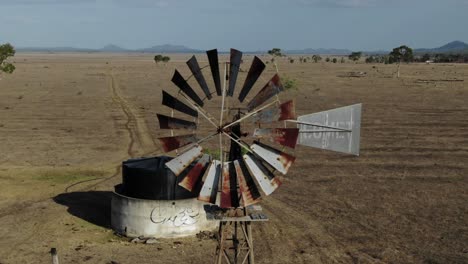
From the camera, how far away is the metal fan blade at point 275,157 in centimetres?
1352

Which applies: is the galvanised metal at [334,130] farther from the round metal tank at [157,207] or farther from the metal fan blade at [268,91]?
the round metal tank at [157,207]

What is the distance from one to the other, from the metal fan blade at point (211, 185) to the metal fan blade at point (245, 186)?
0.56m

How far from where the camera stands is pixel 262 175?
45.4ft

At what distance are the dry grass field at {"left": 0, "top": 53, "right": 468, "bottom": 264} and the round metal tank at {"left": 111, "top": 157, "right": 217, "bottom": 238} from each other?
2.11ft

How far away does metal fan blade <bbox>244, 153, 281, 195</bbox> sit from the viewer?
13.7 m

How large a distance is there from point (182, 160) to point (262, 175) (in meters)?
2.28

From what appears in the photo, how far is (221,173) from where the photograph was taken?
46.1 ft

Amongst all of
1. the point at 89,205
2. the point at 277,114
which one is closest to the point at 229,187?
the point at 277,114

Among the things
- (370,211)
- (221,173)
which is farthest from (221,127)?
(370,211)

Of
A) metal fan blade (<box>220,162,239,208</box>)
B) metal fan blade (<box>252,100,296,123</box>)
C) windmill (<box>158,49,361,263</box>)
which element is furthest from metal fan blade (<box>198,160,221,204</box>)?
metal fan blade (<box>252,100,296,123</box>)

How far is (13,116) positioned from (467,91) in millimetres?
59675

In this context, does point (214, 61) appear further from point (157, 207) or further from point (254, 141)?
point (157, 207)

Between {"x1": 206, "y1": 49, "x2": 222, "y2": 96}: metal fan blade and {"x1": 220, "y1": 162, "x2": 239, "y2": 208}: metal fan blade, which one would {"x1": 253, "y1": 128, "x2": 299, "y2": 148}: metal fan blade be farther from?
{"x1": 206, "y1": 49, "x2": 222, "y2": 96}: metal fan blade

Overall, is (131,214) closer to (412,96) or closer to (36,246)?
(36,246)
